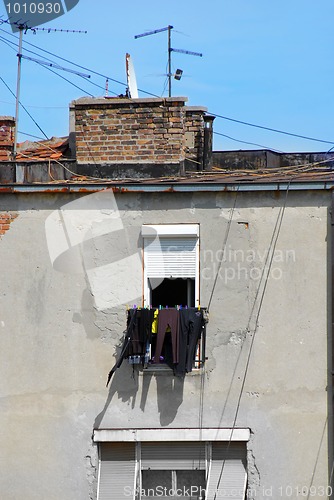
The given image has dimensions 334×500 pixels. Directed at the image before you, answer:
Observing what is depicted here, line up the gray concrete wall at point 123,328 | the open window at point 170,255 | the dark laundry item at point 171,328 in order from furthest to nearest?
the open window at point 170,255 < the gray concrete wall at point 123,328 < the dark laundry item at point 171,328

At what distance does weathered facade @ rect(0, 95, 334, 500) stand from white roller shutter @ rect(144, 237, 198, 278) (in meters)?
0.06

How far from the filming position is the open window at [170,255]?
1209 centimetres

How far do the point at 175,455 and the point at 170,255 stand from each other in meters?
2.61

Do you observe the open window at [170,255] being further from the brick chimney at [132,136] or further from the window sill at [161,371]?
the brick chimney at [132,136]

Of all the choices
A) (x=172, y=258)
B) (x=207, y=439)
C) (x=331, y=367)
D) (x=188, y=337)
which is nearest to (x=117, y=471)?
(x=207, y=439)

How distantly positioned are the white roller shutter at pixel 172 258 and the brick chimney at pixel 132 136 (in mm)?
1408

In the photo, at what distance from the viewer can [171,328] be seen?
1170 centimetres

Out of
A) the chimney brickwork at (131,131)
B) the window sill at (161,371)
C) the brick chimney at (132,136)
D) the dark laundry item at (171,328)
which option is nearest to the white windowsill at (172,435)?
the window sill at (161,371)

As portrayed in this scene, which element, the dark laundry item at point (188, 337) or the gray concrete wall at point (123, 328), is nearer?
the dark laundry item at point (188, 337)

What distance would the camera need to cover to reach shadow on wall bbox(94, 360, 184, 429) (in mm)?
11898

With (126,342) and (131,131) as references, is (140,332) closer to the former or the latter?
(126,342)

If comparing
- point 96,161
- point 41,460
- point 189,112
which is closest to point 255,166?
point 189,112

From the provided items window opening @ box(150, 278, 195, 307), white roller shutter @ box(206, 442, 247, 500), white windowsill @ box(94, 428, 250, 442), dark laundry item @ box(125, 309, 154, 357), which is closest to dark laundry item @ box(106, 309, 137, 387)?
dark laundry item @ box(125, 309, 154, 357)

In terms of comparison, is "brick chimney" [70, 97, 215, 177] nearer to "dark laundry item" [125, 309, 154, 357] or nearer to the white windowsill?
"dark laundry item" [125, 309, 154, 357]
